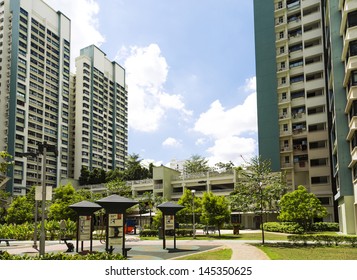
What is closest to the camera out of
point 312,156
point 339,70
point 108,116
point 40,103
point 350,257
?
point 350,257

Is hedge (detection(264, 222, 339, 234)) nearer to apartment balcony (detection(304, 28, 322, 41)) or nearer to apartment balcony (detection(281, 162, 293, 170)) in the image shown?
apartment balcony (detection(281, 162, 293, 170))

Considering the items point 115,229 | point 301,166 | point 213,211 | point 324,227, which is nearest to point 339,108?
point 324,227

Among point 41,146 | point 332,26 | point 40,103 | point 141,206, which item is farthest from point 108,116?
point 41,146

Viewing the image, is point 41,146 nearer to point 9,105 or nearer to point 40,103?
point 9,105

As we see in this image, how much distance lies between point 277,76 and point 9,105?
184ft

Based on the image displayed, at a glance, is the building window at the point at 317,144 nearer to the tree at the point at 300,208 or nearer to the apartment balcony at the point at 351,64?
the tree at the point at 300,208

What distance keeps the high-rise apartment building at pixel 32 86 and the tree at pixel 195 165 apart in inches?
1194

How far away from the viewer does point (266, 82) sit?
182 ft

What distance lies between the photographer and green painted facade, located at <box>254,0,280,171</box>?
53250 millimetres

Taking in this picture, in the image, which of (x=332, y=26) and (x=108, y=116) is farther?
(x=108, y=116)

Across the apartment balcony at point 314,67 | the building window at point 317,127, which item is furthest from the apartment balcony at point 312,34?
the building window at point 317,127

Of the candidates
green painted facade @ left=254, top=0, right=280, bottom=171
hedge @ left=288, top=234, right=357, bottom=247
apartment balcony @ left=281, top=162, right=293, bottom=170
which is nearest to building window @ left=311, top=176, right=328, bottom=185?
apartment balcony @ left=281, top=162, right=293, bottom=170

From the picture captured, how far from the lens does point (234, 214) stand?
51.4m

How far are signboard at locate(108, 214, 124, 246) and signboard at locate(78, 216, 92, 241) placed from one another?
4.89 metres
